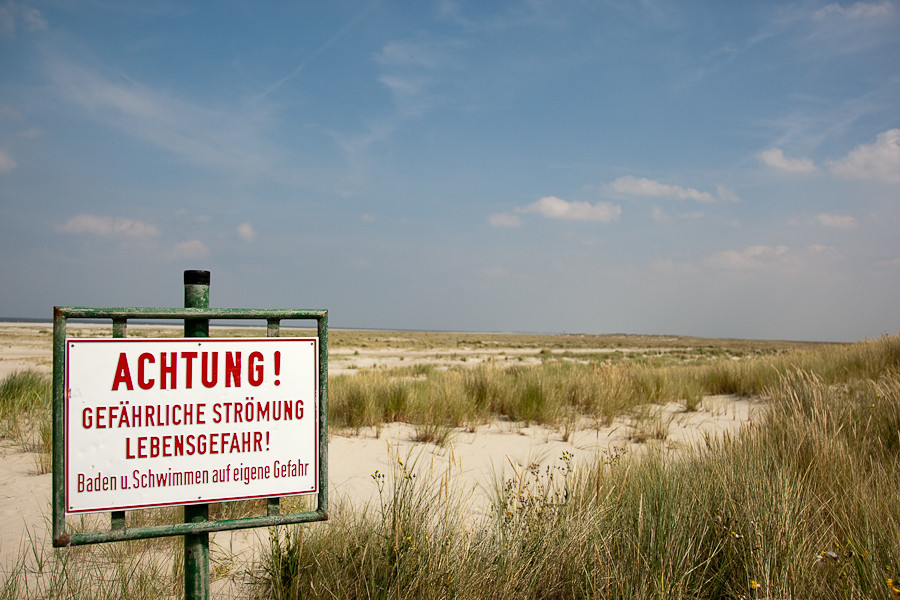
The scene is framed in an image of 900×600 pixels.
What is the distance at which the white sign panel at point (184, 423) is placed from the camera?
221 cm

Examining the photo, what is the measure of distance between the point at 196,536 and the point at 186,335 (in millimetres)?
871

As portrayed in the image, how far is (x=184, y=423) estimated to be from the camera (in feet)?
7.51

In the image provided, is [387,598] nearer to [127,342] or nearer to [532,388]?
[127,342]

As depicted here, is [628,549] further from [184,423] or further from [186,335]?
[186,335]

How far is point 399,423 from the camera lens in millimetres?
8617

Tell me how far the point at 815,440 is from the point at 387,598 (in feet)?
12.9

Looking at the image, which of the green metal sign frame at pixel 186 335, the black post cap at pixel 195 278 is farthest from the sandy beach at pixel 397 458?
the black post cap at pixel 195 278

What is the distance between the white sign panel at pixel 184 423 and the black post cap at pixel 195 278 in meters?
0.27

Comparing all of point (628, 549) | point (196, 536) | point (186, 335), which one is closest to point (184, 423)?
point (186, 335)

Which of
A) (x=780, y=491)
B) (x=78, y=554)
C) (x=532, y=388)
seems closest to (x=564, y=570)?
(x=780, y=491)

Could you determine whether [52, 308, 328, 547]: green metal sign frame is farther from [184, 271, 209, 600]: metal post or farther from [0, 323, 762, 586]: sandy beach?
[0, 323, 762, 586]: sandy beach

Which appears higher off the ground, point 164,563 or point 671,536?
point 671,536

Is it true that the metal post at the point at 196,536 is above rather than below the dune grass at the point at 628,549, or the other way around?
above

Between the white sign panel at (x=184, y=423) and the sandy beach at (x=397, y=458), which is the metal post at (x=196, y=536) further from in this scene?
the sandy beach at (x=397, y=458)
